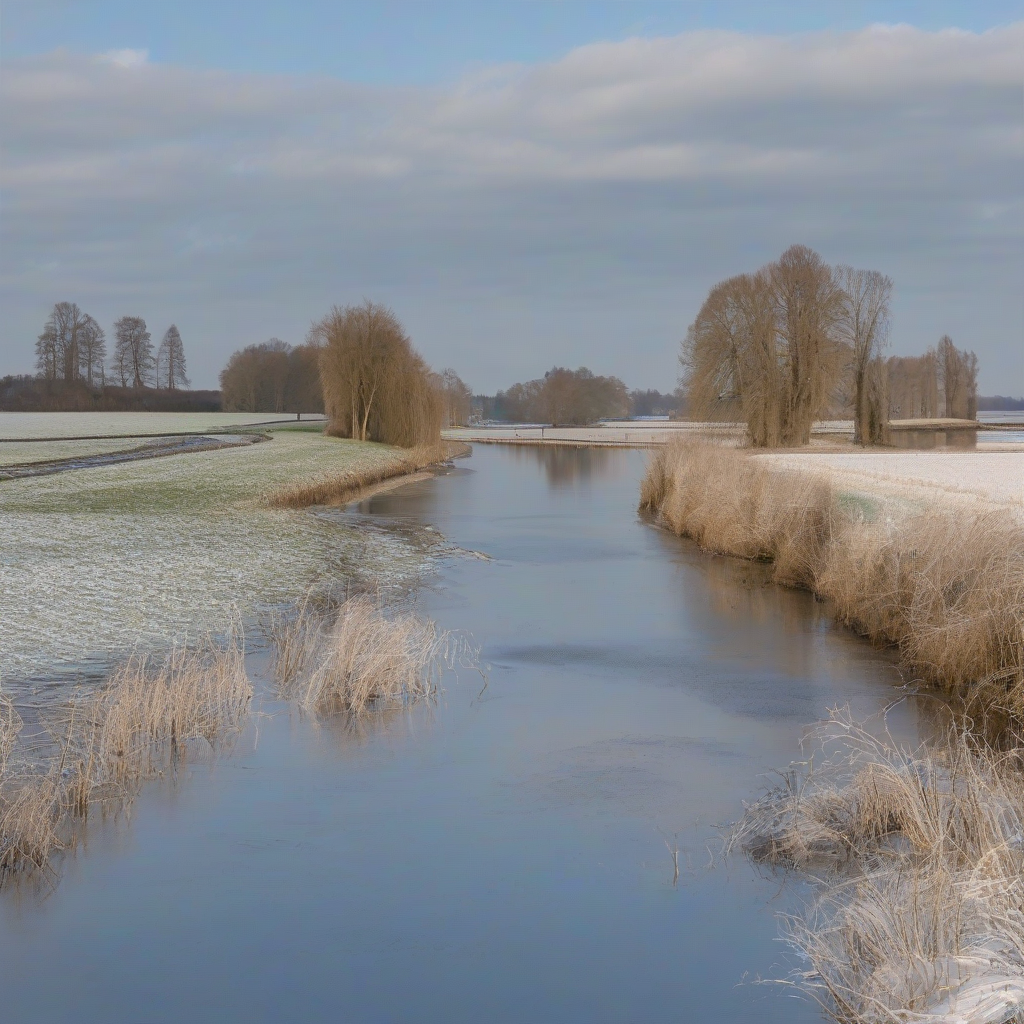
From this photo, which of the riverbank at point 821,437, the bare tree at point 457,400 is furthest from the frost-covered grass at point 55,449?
the bare tree at point 457,400

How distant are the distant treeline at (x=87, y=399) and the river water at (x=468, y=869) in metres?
94.1

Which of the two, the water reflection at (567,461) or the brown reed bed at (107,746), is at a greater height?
the water reflection at (567,461)

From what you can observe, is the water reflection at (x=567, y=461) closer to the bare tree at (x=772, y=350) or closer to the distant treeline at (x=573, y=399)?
the bare tree at (x=772, y=350)

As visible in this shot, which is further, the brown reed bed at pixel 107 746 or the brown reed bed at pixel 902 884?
the brown reed bed at pixel 107 746

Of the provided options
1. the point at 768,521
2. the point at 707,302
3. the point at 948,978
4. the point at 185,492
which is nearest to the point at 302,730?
the point at 948,978

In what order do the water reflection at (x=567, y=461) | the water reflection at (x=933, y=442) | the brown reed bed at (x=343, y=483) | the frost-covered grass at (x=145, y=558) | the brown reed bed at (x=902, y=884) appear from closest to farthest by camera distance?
the brown reed bed at (x=902, y=884), the frost-covered grass at (x=145, y=558), the brown reed bed at (x=343, y=483), the water reflection at (x=567, y=461), the water reflection at (x=933, y=442)

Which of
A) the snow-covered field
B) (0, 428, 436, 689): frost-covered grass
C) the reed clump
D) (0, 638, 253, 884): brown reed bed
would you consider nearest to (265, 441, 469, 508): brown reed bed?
(0, 428, 436, 689): frost-covered grass

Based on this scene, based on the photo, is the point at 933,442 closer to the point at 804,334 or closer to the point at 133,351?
the point at 804,334

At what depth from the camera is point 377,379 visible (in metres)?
54.2

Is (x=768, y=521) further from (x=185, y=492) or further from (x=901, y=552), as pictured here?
(x=185, y=492)

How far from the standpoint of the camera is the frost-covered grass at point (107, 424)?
59406 mm

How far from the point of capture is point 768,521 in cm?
1773

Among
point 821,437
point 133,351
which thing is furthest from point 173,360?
point 821,437

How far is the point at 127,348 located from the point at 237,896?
4276 inches
